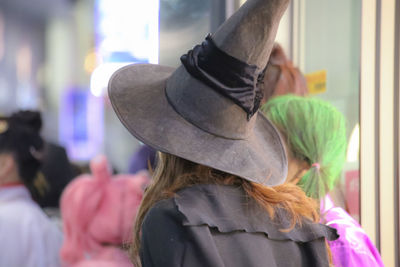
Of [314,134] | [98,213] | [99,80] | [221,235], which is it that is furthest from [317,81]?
[99,80]

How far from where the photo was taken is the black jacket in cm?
103

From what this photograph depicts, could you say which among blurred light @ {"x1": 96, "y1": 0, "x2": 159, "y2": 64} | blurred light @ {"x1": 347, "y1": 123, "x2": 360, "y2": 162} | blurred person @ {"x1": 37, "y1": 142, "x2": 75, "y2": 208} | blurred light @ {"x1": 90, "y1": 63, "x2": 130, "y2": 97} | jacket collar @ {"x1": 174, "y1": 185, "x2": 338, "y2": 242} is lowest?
blurred person @ {"x1": 37, "y1": 142, "x2": 75, "y2": 208}

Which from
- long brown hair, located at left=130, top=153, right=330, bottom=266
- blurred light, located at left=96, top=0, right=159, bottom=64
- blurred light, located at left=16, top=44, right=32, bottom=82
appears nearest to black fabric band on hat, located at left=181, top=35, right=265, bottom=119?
long brown hair, located at left=130, top=153, right=330, bottom=266

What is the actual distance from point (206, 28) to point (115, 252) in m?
1.43

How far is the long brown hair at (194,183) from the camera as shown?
1.17 meters

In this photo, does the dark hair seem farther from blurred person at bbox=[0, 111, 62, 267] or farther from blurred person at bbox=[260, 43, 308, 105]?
blurred person at bbox=[260, 43, 308, 105]

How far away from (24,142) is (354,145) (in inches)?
68.3

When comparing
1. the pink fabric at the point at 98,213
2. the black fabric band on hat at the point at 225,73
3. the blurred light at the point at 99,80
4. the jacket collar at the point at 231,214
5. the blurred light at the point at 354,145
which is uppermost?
the black fabric band on hat at the point at 225,73

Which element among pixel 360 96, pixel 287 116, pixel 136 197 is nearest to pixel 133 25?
pixel 360 96

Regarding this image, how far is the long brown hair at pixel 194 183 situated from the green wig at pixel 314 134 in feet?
1.43

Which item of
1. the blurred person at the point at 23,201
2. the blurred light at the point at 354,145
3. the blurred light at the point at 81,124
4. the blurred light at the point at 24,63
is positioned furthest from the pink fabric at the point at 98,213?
the blurred light at the point at 24,63

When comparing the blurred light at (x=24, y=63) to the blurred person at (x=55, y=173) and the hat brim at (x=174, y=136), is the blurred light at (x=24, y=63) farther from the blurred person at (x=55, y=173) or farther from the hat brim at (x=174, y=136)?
the hat brim at (x=174, y=136)

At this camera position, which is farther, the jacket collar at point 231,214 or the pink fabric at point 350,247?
the pink fabric at point 350,247

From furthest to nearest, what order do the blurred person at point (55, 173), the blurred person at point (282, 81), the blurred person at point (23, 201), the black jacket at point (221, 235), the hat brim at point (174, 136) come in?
the blurred person at point (55, 173)
the blurred person at point (23, 201)
the blurred person at point (282, 81)
the hat brim at point (174, 136)
the black jacket at point (221, 235)
